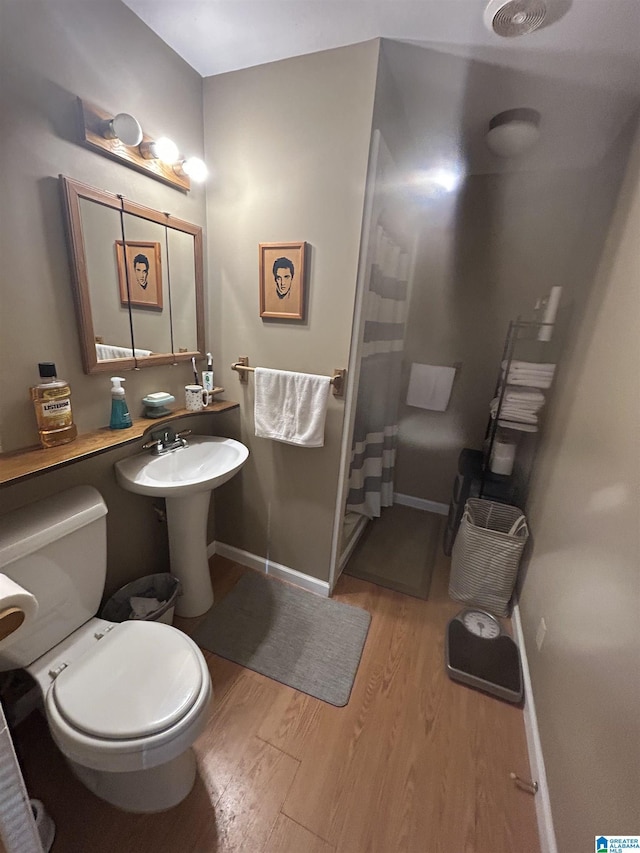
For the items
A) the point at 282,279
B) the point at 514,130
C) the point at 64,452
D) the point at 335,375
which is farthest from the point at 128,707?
the point at 514,130

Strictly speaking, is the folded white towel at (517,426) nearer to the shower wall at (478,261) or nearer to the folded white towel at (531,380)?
the folded white towel at (531,380)

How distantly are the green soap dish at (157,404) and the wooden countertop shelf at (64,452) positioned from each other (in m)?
0.05

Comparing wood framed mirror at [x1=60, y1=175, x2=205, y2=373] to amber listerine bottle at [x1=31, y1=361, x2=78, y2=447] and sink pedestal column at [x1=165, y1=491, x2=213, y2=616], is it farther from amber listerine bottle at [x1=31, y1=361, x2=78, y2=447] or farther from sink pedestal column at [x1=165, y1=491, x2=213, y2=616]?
sink pedestal column at [x1=165, y1=491, x2=213, y2=616]

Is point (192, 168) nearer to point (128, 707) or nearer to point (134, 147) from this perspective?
point (134, 147)

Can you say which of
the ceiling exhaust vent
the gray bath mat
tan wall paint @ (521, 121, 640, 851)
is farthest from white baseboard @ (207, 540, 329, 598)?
the ceiling exhaust vent

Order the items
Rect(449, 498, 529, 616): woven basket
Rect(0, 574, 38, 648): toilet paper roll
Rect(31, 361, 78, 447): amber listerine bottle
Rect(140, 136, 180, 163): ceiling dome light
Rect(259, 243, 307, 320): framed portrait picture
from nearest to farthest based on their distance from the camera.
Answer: Rect(0, 574, 38, 648): toilet paper roll
Rect(31, 361, 78, 447): amber listerine bottle
Rect(140, 136, 180, 163): ceiling dome light
Rect(259, 243, 307, 320): framed portrait picture
Rect(449, 498, 529, 616): woven basket

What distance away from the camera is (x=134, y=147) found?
4.06 ft

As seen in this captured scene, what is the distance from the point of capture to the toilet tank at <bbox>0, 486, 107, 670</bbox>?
942 millimetres

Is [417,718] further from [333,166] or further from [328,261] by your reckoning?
[333,166]

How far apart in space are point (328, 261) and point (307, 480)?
3.35ft

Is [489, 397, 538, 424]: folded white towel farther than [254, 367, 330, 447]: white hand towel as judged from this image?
Yes

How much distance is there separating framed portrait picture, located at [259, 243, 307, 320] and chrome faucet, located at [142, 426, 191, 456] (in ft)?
2.32

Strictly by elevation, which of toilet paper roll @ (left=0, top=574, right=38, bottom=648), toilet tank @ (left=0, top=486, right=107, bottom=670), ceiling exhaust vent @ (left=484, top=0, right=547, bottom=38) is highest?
ceiling exhaust vent @ (left=484, top=0, right=547, bottom=38)

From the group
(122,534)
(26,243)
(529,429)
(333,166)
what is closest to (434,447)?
(529,429)
